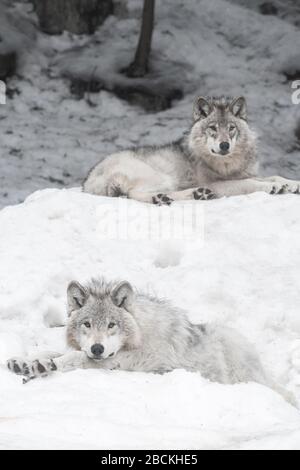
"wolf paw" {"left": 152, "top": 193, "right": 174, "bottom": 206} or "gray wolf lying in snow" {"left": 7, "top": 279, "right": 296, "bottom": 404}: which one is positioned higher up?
"wolf paw" {"left": 152, "top": 193, "right": 174, "bottom": 206}

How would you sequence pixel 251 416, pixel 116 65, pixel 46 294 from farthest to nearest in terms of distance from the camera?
pixel 116 65 < pixel 46 294 < pixel 251 416

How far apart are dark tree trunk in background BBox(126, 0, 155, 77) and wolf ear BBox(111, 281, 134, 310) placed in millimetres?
10040

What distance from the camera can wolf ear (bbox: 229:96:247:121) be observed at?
10864 mm

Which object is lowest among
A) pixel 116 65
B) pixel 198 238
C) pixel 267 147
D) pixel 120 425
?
pixel 120 425

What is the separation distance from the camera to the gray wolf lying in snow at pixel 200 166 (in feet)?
34.9

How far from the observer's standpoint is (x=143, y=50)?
53.8 feet

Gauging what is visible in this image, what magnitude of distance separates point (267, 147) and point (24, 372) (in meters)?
9.39

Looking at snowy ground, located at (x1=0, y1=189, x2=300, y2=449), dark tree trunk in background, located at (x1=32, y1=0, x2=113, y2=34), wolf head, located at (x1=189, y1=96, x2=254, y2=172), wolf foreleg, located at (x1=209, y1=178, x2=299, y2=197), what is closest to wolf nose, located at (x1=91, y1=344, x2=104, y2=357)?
snowy ground, located at (x1=0, y1=189, x2=300, y2=449)

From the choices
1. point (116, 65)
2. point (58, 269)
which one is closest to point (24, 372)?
point (58, 269)

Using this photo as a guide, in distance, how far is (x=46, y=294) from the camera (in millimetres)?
8523

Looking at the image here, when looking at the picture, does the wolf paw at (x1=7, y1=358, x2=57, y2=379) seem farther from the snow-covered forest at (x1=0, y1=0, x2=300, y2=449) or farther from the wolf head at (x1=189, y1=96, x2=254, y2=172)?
the wolf head at (x1=189, y1=96, x2=254, y2=172)

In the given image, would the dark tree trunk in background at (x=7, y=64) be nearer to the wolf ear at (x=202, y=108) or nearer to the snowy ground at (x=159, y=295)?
the snowy ground at (x=159, y=295)

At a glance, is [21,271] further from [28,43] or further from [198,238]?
[28,43]

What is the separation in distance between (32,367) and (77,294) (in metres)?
0.66
